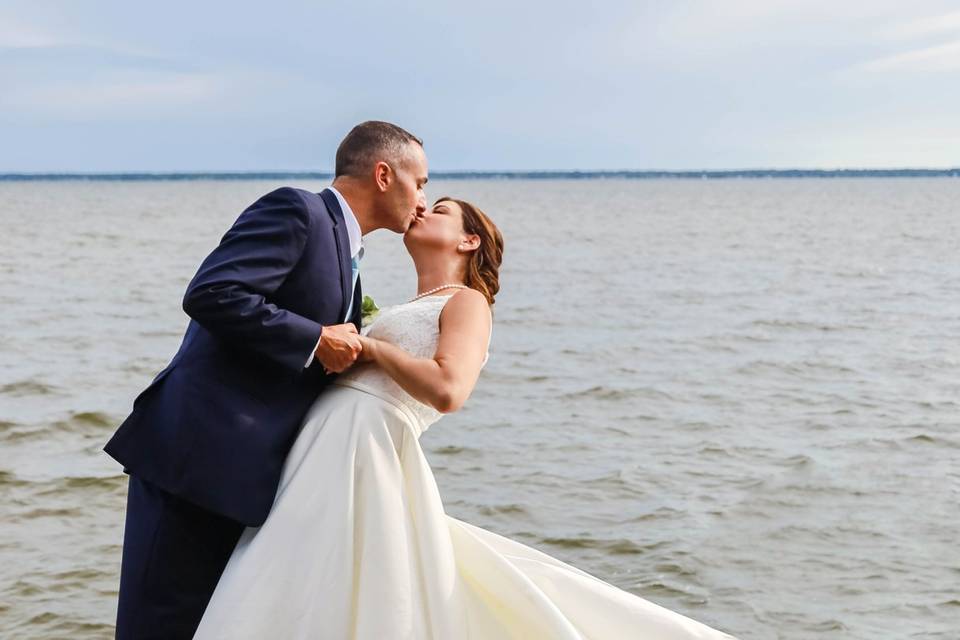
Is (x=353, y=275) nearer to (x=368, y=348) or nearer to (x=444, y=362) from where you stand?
(x=368, y=348)

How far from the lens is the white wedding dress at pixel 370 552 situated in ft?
10.2

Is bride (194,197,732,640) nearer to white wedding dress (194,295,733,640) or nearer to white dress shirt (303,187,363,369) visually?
white wedding dress (194,295,733,640)

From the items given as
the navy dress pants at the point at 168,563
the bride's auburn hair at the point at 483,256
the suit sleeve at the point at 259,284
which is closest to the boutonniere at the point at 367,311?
the bride's auburn hair at the point at 483,256

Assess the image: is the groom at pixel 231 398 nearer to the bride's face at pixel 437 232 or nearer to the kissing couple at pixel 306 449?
the kissing couple at pixel 306 449

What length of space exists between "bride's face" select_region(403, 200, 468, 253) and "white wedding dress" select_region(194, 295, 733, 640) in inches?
10.2

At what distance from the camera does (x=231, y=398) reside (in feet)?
10.2

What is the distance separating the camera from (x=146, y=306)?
20125 millimetres

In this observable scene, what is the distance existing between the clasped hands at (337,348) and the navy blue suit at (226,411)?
0.15 feet

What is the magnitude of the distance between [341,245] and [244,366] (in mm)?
418

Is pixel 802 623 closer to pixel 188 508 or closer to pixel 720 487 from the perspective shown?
pixel 720 487

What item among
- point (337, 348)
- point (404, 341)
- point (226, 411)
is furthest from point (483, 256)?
point (226, 411)

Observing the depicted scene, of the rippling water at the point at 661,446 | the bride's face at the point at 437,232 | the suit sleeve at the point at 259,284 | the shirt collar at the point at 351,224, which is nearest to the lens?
the suit sleeve at the point at 259,284

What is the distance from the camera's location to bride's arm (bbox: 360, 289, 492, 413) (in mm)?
3156

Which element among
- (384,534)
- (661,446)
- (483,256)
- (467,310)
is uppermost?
(483,256)
